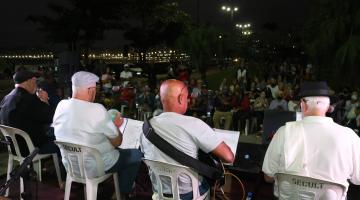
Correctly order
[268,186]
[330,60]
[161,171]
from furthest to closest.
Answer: [330,60] < [268,186] < [161,171]

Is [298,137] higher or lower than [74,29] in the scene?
lower

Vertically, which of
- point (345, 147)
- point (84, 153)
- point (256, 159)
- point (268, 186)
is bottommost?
point (268, 186)

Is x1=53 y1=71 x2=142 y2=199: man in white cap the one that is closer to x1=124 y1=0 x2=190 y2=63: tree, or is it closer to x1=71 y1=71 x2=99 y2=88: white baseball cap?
x1=71 y1=71 x2=99 y2=88: white baseball cap

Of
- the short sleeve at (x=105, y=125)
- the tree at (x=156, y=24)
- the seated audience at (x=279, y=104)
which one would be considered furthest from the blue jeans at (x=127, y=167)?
the tree at (x=156, y=24)

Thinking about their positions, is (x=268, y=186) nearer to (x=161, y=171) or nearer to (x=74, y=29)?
(x=161, y=171)

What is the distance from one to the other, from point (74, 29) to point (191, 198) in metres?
16.3

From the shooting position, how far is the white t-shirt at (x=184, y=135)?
2.45 metres

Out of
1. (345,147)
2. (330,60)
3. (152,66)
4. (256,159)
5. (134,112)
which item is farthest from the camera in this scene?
(152,66)

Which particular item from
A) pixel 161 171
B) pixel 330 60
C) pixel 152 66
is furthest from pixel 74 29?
pixel 161 171

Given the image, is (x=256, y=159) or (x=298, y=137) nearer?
(x=298, y=137)

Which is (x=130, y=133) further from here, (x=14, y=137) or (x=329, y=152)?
(x=329, y=152)

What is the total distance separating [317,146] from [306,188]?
0.27 metres

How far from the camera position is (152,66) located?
16719 millimetres

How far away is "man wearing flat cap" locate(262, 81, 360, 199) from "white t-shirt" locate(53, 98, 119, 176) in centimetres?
144
